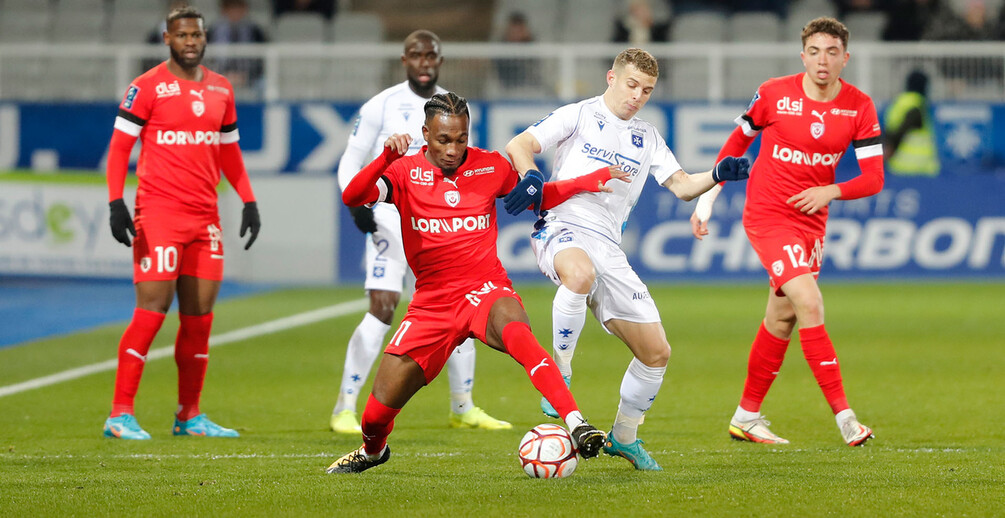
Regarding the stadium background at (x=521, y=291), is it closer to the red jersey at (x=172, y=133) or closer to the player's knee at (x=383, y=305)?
the player's knee at (x=383, y=305)

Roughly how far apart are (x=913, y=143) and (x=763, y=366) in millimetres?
10437

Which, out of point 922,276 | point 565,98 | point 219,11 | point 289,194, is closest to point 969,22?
point 922,276

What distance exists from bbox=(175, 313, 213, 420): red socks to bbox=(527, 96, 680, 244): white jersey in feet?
7.22

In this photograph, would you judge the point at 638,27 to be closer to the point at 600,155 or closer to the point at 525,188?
the point at 600,155

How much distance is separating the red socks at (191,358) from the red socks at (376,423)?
1.83m

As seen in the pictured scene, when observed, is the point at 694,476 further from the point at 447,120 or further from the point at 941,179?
the point at 941,179

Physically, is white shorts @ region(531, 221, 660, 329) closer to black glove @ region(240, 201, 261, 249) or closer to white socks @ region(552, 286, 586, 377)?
white socks @ region(552, 286, 586, 377)

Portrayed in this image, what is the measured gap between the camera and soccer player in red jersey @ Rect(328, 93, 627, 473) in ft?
19.0

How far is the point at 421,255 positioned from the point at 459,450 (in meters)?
1.32

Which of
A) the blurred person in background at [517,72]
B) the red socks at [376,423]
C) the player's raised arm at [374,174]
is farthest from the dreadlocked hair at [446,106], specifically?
the blurred person in background at [517,72]

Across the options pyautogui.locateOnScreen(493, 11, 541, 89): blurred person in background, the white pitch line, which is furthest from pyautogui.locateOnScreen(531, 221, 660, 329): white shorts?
pyautogui.locateOnScreen(493, 11, 541, 89): blurred person in background

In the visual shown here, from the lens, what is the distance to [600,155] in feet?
21.7

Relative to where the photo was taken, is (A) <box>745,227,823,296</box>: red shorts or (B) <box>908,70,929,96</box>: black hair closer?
(A) <box>745,227,823,296</box>: red shorts

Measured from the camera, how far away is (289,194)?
1677 centimetres
